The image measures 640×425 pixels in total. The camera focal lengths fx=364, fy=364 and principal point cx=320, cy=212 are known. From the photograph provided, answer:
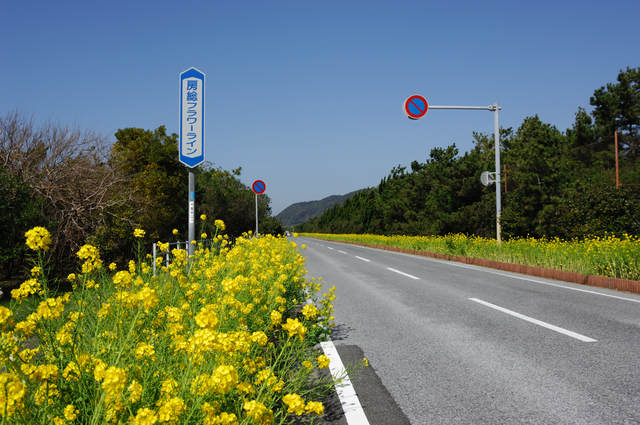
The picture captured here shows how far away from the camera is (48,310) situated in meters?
2.08

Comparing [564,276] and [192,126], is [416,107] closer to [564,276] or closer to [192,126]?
[564,276]

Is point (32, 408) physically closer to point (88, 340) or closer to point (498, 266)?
point (88, 340)

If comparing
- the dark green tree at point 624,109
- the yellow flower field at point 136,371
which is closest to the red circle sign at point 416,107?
the yellow flower field at point 136,371

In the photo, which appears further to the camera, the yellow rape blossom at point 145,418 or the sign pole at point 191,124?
the sign pole at point 191,124

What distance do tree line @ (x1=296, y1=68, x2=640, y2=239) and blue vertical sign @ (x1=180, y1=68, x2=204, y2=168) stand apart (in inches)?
494

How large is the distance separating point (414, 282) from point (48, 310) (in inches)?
307

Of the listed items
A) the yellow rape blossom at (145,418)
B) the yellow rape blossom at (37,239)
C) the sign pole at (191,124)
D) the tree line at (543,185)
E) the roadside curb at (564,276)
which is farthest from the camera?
the tree line at (543,185)

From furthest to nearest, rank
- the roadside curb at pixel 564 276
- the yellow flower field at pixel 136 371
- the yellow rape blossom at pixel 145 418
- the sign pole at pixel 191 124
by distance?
the roadside curb at pixel 564 276 → the sign pole at pixel 191 124 → the yellow flower field at pixel 136 371 → the yellow rape blossom at pixel 145 418

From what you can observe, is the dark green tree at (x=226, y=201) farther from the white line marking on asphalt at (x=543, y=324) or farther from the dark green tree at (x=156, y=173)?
the white line marking on asphalt at (x=543, y=324)

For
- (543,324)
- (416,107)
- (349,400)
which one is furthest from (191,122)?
(416,107)

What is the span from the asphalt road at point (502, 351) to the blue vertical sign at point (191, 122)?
3783mm

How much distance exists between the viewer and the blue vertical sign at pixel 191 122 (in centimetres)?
656

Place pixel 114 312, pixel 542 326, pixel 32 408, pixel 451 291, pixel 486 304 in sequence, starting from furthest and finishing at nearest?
pixel 451 291 < pixel 486 304 < pixel 542 326 < pixel 114 312 < pixel 32 408

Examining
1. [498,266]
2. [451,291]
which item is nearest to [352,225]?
[498,266]
